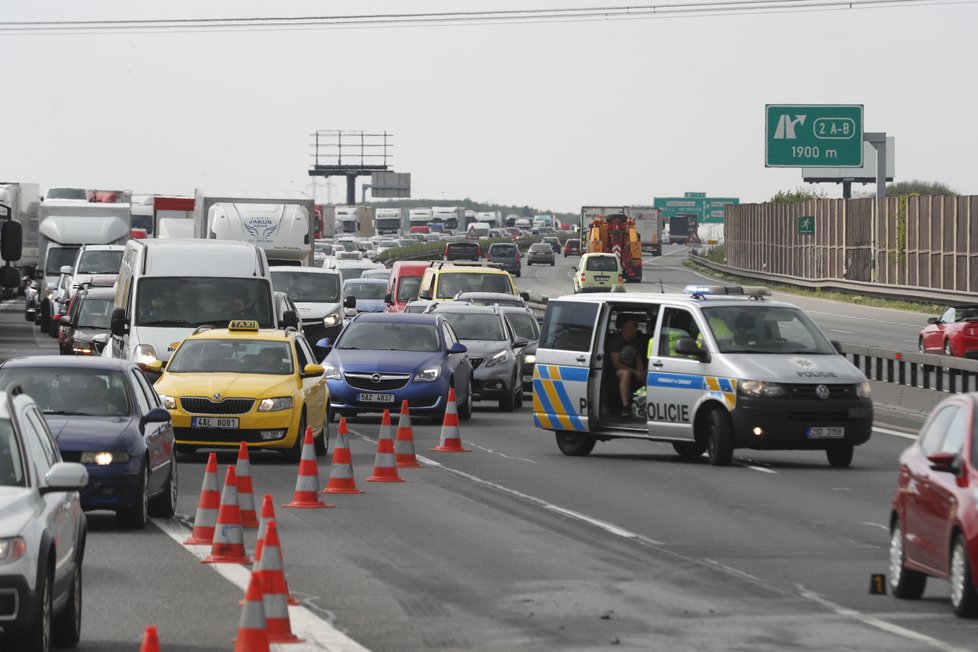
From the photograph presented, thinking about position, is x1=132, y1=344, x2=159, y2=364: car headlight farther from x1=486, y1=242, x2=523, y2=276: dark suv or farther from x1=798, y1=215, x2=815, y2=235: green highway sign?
x1=486, y1=242, x2=523, y2=276: dark suv

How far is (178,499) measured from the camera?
18.3 meters

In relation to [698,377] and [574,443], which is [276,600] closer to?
[698,377]

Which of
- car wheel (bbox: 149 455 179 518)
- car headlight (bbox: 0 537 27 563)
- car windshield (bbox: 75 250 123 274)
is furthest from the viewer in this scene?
car windshield (bbox: 75 250 123 274)

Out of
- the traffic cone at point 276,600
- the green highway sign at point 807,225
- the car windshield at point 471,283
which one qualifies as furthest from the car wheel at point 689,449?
the green highway sign at point 807,225

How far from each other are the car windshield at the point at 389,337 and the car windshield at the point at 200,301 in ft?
4.32

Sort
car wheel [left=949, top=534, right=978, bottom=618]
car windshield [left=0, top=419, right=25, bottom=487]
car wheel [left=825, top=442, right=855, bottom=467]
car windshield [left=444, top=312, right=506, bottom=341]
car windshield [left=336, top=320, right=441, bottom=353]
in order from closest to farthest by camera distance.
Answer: car windshield [left=0, top=419, right=25, bottom=487], car wheel [left=949, top=534, right=978, bottom=618], car wheel [left=825, top=442, right=855, bottom=467], car windshield [left=336, top=320, right=441, bottom=353], car windshield [left=444, top=312, right=506, bottom=341]

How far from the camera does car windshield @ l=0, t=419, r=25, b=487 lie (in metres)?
9.88

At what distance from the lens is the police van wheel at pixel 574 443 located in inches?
930

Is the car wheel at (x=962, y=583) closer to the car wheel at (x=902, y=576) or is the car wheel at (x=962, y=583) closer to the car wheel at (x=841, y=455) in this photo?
the car wheel at (x=902, y=576)

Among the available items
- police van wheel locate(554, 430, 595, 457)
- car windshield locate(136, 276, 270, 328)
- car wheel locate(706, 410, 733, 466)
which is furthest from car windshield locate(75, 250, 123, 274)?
car wheel locate(706, 410, 733, 466)

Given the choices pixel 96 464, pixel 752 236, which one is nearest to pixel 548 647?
pixel 96 464

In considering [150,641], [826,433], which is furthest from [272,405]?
[150,641]

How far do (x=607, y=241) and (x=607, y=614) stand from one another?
76.4 m

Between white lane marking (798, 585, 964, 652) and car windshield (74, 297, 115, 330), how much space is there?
28459 mm
